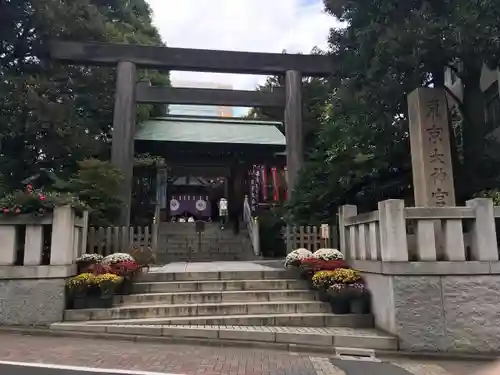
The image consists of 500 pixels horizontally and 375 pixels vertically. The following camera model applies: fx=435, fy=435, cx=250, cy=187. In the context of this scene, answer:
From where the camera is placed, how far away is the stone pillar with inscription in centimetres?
852

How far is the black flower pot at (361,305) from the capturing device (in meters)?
7.76

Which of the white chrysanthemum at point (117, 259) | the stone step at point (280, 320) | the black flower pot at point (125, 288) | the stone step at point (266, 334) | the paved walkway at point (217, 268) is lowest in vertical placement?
the stone step at point (266, 334)

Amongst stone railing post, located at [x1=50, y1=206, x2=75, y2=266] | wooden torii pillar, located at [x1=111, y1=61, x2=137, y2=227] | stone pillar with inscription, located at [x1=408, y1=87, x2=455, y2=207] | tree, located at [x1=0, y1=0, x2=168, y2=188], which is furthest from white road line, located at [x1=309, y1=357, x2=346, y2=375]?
tree, located at [x1=0, y1=0, x2=168, y2=188]

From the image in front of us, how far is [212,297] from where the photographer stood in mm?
8234

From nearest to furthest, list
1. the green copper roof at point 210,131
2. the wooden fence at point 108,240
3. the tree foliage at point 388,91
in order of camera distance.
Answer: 1. the tree foliage at point 388,91
2. the wooden fence at point 108,240
3. the green copper roof at point 210,131

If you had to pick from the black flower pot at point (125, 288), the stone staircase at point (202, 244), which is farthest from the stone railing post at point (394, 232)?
the stone staircase at point (202, 244)

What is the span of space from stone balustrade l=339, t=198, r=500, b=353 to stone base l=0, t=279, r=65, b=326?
5601 millimetres

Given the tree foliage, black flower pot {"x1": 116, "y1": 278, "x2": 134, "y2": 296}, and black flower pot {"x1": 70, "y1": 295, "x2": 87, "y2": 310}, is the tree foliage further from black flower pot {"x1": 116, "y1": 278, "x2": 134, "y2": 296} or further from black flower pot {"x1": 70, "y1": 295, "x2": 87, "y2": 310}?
black flower pot {"x1": 70, "y1": 295, "x2": 87, "y2": 310}

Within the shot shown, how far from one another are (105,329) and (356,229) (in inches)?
195

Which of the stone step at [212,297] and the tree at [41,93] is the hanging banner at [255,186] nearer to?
the tree at [41,93]

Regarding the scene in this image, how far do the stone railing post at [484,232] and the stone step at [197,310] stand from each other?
2758 millimetres

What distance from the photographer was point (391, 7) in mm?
9891

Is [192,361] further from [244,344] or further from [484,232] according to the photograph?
[484,232]

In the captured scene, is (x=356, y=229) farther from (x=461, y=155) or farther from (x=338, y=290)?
(x=461, y=155)
